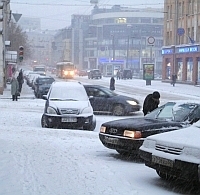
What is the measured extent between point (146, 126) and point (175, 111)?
51.9 inches

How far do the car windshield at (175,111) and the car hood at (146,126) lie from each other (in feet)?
1.28

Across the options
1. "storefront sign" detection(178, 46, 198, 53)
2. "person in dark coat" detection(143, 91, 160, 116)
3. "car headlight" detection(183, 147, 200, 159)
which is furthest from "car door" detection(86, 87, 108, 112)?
"storefront sign" detection(178, 46, 198, 53)

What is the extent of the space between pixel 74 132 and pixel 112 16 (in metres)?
125

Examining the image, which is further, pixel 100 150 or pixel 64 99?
pixel 64 99

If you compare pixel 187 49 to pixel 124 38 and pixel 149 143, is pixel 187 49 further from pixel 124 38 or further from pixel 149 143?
pixel 124 38

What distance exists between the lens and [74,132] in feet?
49.4

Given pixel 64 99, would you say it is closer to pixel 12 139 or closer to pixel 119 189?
pixel 12 139

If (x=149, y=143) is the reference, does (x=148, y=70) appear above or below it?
above

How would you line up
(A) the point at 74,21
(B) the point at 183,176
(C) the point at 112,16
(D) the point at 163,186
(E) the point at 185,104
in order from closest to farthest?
(B) the point at 183,176
(D) the point at 163,186
(E) the point at 185,104
(C) the point at 112,16
(A) the point at 74,21

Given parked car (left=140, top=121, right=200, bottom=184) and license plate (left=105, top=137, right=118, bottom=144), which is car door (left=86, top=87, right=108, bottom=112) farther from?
parked car (left=140, top=121, right=200, bottom=184)

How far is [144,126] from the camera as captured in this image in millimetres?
10836

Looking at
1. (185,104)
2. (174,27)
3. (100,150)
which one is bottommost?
(100,150)

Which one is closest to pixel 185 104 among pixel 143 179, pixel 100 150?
pixel 100 150

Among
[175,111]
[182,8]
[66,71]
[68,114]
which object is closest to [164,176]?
[175,111]
